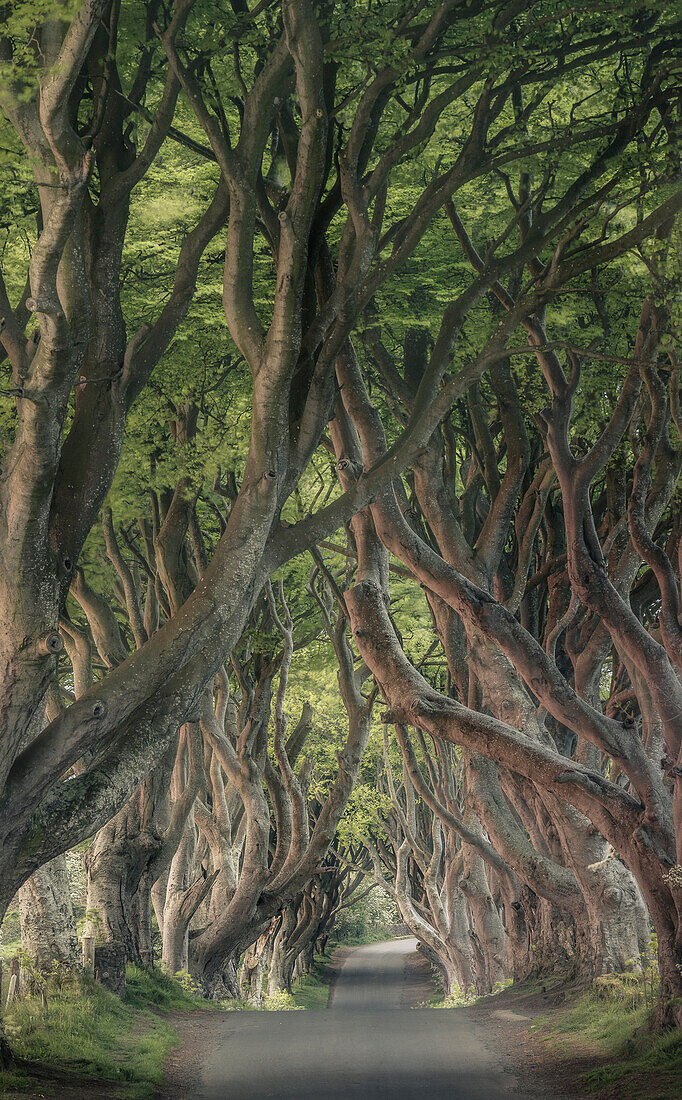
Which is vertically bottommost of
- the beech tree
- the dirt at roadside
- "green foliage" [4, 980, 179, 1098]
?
the dirt at roadside

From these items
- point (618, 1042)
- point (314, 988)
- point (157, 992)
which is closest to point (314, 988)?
point (314, 988)

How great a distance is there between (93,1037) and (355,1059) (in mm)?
2859

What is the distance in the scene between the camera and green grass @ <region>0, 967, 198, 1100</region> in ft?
30.5

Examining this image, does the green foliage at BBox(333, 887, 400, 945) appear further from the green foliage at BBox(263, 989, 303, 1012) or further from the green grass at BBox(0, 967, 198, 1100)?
the green grass at BBox(0, 967, 198, 1100)

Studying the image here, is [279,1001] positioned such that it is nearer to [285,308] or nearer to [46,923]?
[46,923]

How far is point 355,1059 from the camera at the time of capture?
10680 millimetres

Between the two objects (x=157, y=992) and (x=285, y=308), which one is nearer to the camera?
(x=285, y=308)

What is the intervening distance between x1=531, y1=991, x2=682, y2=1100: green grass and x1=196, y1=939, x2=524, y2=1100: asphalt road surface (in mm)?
780

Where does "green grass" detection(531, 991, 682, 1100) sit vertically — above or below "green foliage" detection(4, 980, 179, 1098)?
below

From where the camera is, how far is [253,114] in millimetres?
9430

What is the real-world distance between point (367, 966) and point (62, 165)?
44.8 m

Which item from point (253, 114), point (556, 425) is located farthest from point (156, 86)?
point (556, 425)

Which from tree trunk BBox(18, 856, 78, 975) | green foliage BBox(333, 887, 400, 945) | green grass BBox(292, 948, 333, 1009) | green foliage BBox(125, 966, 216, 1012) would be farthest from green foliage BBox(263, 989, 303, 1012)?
green foliage BBox(333, 887, 400, 945)

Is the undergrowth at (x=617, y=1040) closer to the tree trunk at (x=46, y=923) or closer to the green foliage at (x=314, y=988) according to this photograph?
the tree trunk at (x=46, y=923)
